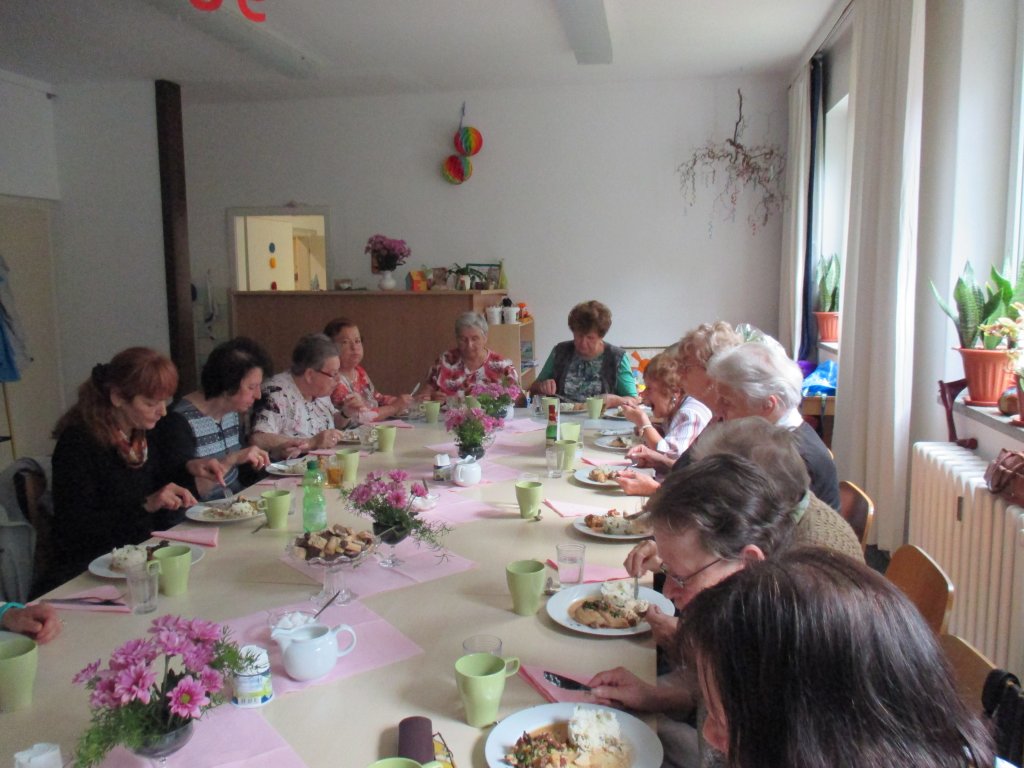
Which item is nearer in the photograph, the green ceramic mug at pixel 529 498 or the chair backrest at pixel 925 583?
the chair backrest at pixel 925 583

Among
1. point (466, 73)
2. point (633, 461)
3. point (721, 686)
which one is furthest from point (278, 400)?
point (466, 73)

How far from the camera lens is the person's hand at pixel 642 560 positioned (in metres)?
1.80

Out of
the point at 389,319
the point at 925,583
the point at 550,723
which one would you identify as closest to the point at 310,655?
the point at 550,723

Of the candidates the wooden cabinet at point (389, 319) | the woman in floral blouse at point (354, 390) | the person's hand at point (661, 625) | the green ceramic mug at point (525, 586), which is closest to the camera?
the person's hand at point (661, 625)

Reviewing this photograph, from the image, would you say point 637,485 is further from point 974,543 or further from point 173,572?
point 173,572

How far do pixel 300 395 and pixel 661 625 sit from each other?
8.82ft

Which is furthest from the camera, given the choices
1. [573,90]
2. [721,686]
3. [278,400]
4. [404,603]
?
[573,90]

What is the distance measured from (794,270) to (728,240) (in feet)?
3.01

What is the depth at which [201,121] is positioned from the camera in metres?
7.25

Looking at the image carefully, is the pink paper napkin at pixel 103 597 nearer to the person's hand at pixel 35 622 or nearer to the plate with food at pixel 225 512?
the person's hand at pixel 35 622

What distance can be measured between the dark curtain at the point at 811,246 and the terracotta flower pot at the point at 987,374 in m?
2.98

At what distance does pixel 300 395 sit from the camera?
3828 mm

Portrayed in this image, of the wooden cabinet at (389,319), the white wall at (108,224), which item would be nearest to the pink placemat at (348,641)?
the wooden cabinet at (389,319)

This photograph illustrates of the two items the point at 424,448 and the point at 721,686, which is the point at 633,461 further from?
the point at 721,686
